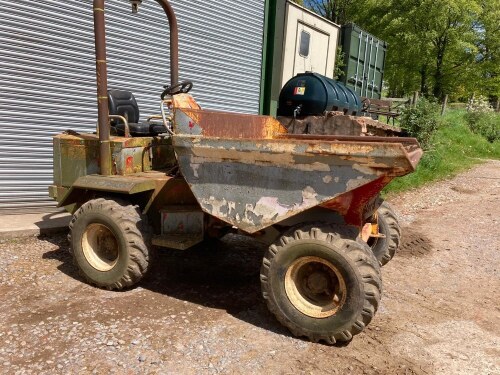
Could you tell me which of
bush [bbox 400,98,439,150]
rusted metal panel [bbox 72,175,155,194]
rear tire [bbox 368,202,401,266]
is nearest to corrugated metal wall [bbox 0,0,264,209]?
rusted metal panel [bbox 72,175,155,194]

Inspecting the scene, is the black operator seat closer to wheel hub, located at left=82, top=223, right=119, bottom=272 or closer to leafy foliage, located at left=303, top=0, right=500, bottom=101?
wheel hub, located at left=82, top=223, right=119, bottom=272

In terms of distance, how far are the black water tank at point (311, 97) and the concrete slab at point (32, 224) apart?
5.07m

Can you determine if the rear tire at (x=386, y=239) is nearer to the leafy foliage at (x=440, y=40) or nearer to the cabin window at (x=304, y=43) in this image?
the cabin window at (x=304, y=43)

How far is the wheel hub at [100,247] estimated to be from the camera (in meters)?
4.05

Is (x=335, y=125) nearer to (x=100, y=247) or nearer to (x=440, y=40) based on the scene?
(x=100, y=247)

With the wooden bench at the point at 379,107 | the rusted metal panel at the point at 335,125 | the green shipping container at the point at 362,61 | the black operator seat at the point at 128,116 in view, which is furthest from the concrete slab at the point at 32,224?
the green shipping container at the point at 362,61

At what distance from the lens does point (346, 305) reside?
3113 millimetres

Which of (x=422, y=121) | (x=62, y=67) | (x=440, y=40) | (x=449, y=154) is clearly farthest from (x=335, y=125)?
(x=440, y=40)

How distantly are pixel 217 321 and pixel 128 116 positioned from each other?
272cm

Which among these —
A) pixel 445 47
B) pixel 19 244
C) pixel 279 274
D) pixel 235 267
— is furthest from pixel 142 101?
pixel 445 47

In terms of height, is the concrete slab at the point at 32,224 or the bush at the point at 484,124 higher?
the bush at the point at 484,124

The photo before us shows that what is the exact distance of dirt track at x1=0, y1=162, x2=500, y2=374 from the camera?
116 inches

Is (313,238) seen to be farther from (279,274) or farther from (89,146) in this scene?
(89,146)

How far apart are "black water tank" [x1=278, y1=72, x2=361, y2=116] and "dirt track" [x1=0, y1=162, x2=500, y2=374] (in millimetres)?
4323
